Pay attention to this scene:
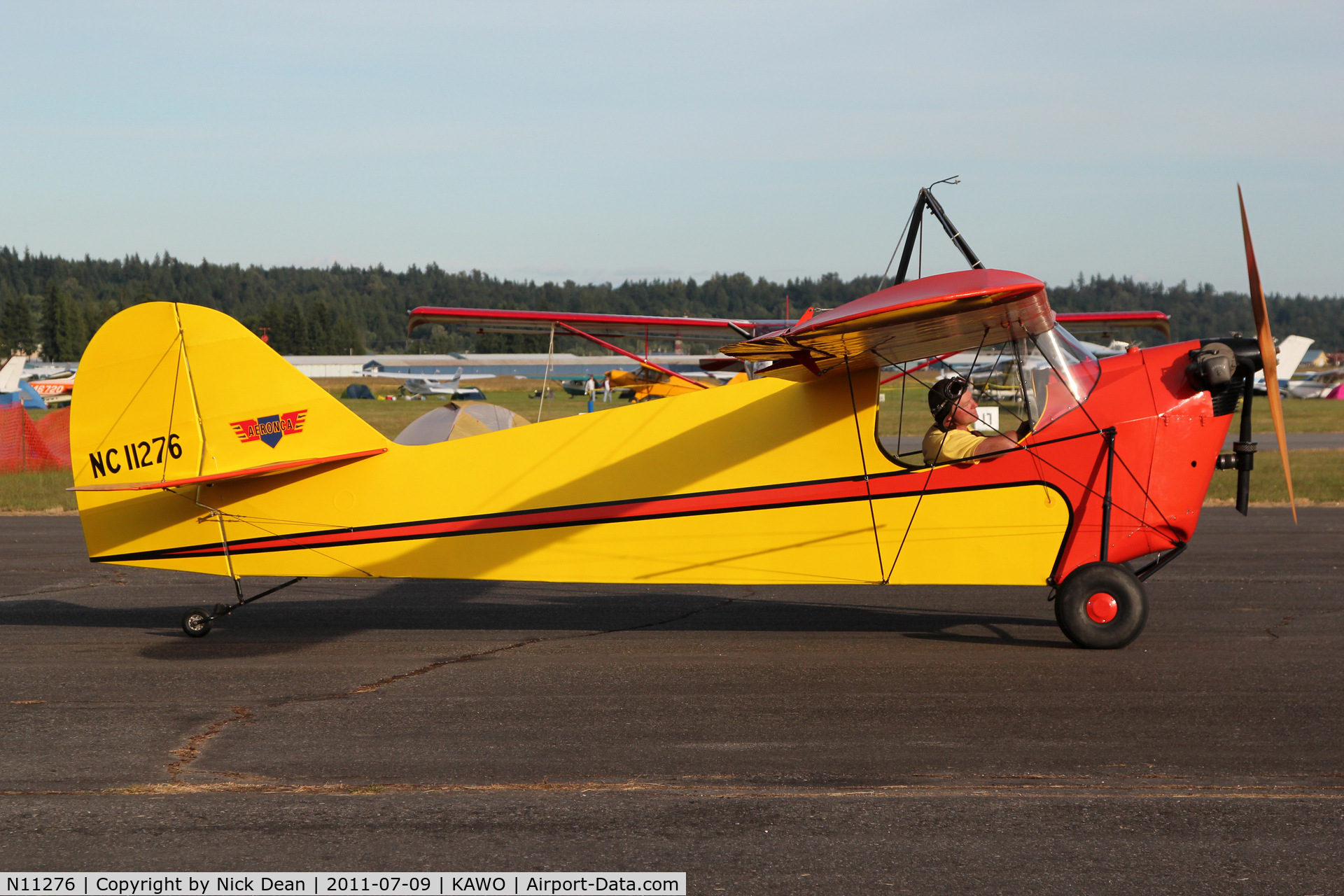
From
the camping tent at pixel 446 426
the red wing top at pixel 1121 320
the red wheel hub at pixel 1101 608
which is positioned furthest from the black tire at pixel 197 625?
the red wing top at pixel 1121 320

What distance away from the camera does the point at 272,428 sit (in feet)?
25.5

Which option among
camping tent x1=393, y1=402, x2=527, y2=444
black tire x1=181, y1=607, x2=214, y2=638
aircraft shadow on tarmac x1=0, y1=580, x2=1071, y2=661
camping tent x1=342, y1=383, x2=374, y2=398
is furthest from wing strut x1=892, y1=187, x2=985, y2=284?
camping tent x1=342, y1=383, x2=374, y2=398

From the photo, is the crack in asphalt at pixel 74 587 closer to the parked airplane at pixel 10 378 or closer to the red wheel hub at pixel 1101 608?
the red wheel hub at pixel 1101 608

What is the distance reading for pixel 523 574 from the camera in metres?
7.57

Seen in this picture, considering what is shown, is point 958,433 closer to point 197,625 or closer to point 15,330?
point 197,625

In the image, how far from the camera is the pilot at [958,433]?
721 cm

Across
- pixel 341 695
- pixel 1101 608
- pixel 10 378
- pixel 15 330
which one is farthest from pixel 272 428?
pixel 15 330

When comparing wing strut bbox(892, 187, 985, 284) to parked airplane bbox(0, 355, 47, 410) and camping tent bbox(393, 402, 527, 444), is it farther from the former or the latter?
parked airplane bbox(0, 355, 47, 410)

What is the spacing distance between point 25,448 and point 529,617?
801 inches

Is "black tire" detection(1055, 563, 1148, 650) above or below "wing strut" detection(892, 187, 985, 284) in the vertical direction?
below

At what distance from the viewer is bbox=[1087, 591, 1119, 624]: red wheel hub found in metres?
6.95

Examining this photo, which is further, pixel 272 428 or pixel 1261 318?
pixel 272 428

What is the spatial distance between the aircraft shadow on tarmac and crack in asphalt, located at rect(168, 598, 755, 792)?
6cm

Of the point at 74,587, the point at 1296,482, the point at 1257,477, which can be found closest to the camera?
the point at 74,587
